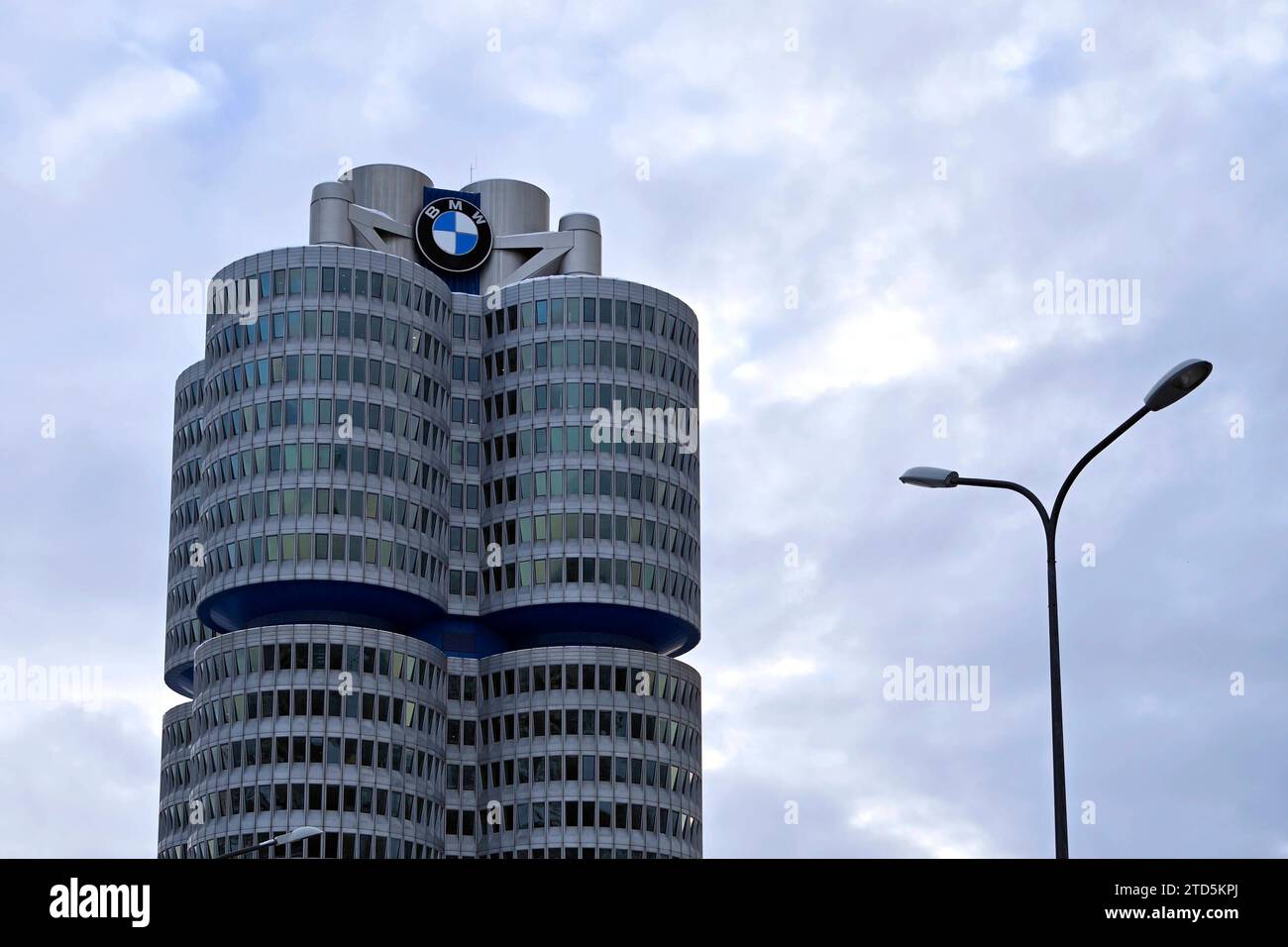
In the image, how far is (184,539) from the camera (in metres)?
173

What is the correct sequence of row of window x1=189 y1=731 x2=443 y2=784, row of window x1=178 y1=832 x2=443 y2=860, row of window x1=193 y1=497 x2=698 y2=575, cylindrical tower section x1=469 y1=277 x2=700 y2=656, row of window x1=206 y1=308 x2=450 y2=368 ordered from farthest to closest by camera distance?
cylindrical tower section x1=469 y1=277 x2=700 y2=656
row of window x1=206 y1=308 x2=450 y2=368
row of window x1=193 y1=497 x2=698 y2=575
row of window x1=189 y1=731 x2=443 y2=784
row of window x1=178 y1=832 x2=443 y2=860

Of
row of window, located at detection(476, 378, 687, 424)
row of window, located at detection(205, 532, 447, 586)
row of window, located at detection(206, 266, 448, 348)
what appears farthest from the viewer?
row of window, located at detection(476, 378, 687, 424)

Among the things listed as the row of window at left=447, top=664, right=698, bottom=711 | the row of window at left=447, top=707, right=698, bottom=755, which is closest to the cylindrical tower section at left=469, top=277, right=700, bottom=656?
the row of window at left=447, top=664, right=698, bottom=711

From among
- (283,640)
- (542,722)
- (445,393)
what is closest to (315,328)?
(445,393)

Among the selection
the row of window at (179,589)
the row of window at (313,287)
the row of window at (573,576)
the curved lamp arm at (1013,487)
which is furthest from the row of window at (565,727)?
the curved lamp arm at (1013,487)

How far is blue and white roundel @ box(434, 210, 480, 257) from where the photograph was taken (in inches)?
6658

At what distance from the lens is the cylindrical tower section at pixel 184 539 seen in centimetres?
17175

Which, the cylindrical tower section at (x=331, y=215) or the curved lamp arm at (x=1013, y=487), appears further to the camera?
the cylindrical tower section at (x=331, y=215)

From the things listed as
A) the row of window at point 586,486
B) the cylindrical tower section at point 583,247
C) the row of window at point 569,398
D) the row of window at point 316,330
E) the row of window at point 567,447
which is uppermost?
the cylindrical tower section at point 583,247

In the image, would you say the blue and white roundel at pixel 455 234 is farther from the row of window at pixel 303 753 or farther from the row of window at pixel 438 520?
the row of window at pixel 303 753

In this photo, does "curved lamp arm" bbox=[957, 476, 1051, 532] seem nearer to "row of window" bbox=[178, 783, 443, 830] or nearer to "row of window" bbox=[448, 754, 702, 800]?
"row of window" bbox=[178, 783, 443, 830]

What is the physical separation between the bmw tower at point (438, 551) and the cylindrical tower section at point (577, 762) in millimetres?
212

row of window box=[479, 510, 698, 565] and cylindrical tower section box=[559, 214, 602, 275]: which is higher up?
cylindrical tower section box=[559, 214, 602, 275]
